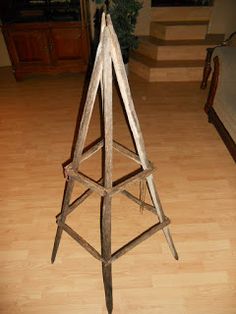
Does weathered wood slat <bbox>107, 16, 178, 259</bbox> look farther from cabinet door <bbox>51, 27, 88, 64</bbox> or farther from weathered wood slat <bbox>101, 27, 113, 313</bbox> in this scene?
cabinet door <bbox>51, 27, 88, 64</bbox>

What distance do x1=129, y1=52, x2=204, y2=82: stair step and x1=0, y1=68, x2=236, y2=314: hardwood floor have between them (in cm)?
86

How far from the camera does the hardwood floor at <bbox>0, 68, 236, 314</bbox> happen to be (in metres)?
1.44

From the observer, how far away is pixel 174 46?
12.2 ft

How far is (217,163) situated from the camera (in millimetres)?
2271

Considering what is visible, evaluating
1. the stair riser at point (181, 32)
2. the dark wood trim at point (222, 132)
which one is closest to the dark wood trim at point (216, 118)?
the dark wood trim at point (222, 132)

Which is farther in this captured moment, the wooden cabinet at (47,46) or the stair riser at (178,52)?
the stair riser at (178,52)

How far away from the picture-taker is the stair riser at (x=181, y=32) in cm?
379

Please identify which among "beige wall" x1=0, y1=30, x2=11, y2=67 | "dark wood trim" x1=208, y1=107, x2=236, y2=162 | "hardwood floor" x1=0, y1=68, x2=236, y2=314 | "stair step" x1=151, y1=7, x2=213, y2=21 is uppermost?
"stair step" x1=151, y1=7, x2=213, y2=21

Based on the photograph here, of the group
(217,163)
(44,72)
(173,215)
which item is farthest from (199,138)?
(44,72)

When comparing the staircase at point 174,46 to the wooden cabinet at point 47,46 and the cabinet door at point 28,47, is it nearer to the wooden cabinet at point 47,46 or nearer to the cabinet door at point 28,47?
the wooden cabinet at point 47,46

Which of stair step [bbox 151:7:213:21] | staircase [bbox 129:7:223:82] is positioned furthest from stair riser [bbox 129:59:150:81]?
stair step [bbox 151:7:213:21]

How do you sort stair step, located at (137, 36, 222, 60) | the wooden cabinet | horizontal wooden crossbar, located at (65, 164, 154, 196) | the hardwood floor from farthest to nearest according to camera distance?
stair step, located at (137, 36, 222, 60)
the wooden cabinet
the hardwood floor
horizontal wooden crossbar, located at (65, 164, 154, 196)

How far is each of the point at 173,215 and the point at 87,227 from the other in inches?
25.8

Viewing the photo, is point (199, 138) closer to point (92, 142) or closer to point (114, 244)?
point (92, 142)
